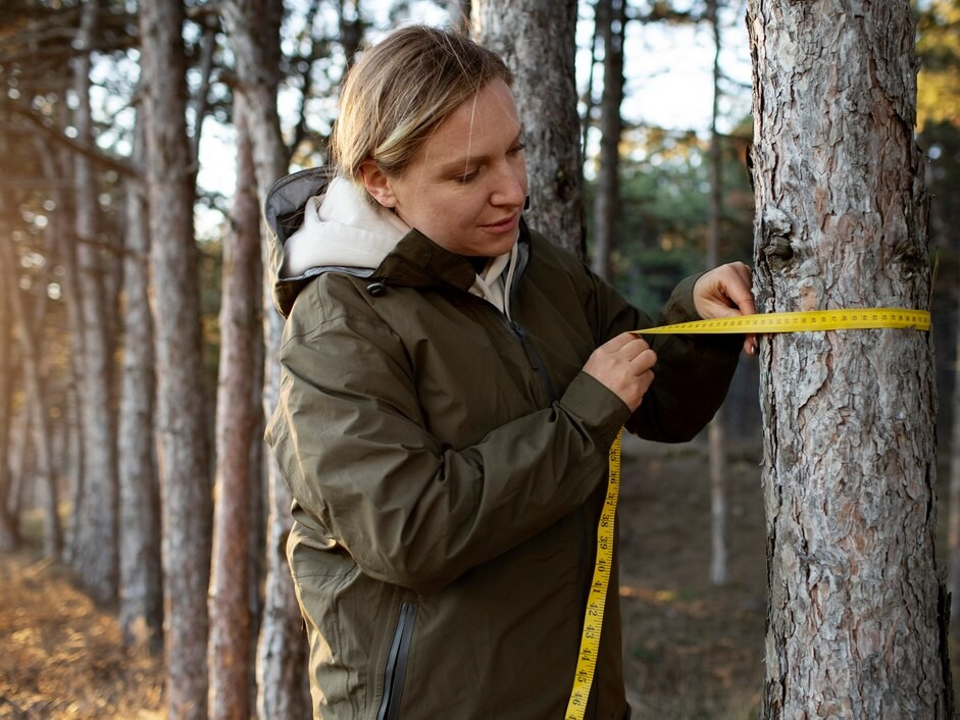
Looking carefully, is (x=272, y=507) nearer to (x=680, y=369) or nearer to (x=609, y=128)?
(x=680, y=369)

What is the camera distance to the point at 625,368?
1.98m

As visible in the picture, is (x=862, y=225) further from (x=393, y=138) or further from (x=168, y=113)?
(x=168, y=113)

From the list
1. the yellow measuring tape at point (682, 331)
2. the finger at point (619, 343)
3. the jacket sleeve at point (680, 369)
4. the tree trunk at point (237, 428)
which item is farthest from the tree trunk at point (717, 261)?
the finger at point (619, 343)

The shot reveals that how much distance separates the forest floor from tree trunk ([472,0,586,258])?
335 centimetres

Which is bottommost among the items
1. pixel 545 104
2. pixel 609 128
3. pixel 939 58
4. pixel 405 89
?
pixel 405 89

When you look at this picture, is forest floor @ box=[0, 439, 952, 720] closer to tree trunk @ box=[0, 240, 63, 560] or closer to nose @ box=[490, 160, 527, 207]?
tree trunk @ box=[0, 240, 63, 560]

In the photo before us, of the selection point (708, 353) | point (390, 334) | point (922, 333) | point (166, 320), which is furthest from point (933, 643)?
point (166, 320)

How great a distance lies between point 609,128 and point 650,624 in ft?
20.1

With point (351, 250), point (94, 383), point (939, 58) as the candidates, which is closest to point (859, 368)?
point (351, 250)

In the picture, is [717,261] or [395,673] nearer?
[395,673]

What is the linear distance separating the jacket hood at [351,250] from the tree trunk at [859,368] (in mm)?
684

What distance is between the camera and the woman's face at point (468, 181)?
76.9 inches

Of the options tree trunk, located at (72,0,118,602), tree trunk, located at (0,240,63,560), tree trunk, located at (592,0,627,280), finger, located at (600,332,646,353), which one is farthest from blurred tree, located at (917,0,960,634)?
tree trunk, located at (0,240,63,560)

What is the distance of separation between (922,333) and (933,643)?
2.23 feet
